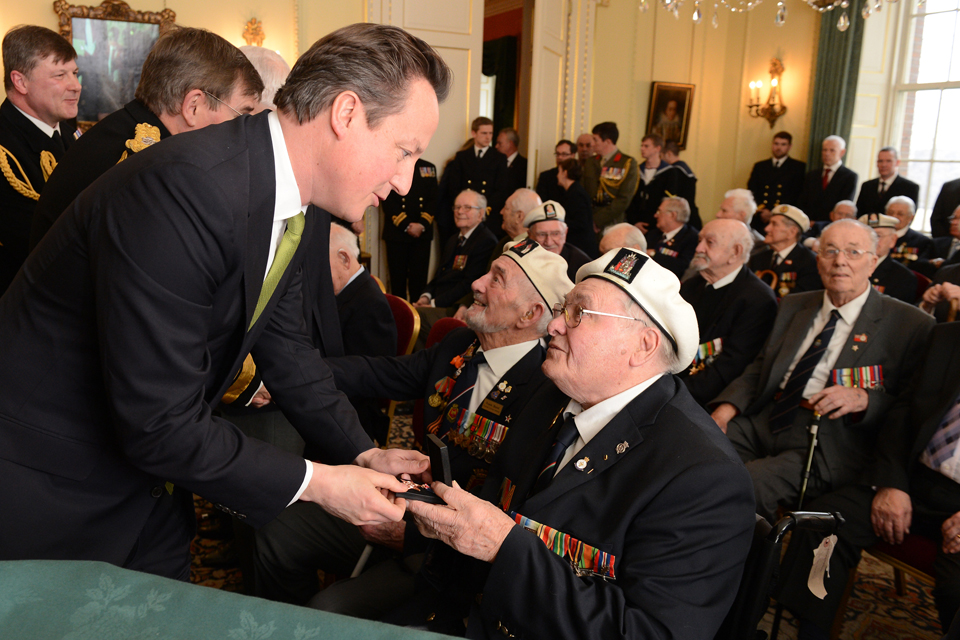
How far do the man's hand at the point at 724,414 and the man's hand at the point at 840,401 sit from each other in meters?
0.49

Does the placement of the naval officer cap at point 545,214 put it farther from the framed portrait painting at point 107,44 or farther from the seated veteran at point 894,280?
the framed portrait painting at point 107,44

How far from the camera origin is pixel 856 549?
242cm

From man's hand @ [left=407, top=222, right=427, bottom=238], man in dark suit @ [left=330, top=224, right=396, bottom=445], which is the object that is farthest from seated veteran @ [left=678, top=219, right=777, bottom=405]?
man's hand @ [left=407, top=222, right=427, bottom=238]

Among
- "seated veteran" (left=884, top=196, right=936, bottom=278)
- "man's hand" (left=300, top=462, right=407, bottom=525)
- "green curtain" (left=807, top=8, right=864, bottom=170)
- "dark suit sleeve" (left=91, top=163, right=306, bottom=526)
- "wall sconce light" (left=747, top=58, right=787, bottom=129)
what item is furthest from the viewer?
"wall sconce light" (left=747, top=58, right=787, bottom=129)

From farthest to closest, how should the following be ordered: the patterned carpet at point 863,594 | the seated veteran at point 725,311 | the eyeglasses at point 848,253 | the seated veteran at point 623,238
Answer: the seated veteran at point 623,238, the seated veteran at point 725,311, the eyeglasses at point 848,253, the patterned carpet at point 863,594

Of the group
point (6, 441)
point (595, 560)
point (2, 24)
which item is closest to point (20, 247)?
point (6, 441)

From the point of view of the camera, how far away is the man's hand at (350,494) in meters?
1.27

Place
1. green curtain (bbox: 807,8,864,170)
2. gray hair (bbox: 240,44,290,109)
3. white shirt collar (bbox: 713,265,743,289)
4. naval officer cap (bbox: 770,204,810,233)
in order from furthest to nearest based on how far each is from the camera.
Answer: green curtain (bbox: 807,8,864,170)
naval officer cap (bbox: 770,204,810,233)
white shirt collar (bbox: 713,265,743,289)
gray hair (bbox: 240,44,290,109)

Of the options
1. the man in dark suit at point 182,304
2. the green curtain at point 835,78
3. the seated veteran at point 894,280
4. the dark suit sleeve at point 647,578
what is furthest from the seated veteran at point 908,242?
the man in dark suit at point 182,304

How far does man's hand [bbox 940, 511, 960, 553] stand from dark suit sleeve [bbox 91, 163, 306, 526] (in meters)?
2.12

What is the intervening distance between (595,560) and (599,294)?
23.7 inches

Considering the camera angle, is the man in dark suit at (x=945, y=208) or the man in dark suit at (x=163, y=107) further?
the man in dark suit at (x=945, y=208)

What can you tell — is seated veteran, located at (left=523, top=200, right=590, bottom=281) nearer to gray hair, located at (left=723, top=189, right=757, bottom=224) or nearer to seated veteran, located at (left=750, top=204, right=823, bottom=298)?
seated veteran, located at (left=750, top=204, right=823, bottom=298)

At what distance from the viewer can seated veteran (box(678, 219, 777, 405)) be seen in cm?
355
